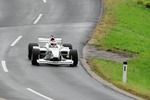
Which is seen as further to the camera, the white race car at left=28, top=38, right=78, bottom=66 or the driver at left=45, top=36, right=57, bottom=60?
the driver at left=45, top=36, right=57, bottom=60

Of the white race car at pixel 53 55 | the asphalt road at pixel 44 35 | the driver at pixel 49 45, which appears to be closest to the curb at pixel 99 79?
the asphalt road at pixel 44 35

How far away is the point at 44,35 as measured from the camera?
3809 centimetres

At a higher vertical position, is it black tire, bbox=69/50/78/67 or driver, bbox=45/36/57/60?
driver, bbox=45/36/57/60

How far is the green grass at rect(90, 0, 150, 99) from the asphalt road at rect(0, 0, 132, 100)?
116cm

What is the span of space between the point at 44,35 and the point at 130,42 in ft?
17.8

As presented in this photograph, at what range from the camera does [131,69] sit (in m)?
32.5

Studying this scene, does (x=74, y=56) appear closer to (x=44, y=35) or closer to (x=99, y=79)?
(x=99, y=79)

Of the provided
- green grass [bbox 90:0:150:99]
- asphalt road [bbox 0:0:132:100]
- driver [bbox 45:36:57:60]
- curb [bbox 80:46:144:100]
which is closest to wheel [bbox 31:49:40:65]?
asphalt road [bbox 0:0:132:100]

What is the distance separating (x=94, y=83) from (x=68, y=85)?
1342mm

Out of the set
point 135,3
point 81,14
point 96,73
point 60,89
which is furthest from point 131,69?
point 135,3

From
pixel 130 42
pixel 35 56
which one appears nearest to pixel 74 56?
pixel 35 56

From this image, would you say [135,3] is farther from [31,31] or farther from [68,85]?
[68,85]

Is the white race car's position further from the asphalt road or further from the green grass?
the green grass

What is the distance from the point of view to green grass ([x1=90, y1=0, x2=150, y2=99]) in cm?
2858
